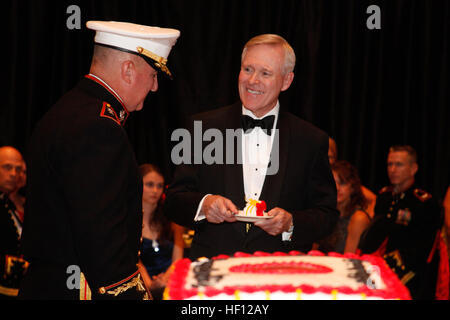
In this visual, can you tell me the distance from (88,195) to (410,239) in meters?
3.02

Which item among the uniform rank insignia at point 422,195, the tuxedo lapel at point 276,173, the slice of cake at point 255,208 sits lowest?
the uniform rank insignia at point 422,195

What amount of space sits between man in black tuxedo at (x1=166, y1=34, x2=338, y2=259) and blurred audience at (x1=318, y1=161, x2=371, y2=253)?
5.39 feet

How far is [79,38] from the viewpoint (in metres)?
5.62

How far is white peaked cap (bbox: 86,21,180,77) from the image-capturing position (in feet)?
6.91

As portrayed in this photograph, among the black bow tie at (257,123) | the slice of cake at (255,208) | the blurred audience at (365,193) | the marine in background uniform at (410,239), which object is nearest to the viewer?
the slice of cake at (255,208)

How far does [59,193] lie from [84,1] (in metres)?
4.03

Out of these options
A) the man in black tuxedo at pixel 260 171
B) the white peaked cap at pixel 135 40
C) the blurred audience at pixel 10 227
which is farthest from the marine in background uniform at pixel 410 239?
the blurred audience at pixel 10 227

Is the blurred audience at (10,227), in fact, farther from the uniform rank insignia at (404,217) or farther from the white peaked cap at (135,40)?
the uniform rank insignia at (404,217)

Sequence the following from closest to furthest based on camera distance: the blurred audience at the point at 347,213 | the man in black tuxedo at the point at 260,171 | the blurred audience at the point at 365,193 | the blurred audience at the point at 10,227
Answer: the man in black tuxedo at the point at 260,171 < the blurred audience at the point at 10,227 < the blurred audience at the point at 347,213 < the blurred audience at the point at 365,193

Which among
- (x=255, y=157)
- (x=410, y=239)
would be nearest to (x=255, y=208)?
(x=255, y=157)

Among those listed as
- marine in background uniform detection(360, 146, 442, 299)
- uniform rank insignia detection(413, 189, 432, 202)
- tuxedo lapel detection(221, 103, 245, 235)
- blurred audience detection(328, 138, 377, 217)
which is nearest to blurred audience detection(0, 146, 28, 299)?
tuxedo lapel detection(221, 103, 245, 235)

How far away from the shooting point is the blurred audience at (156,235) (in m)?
4.60

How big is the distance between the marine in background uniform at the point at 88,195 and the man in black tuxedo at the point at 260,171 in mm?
663

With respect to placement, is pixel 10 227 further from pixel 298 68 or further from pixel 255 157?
pixel 298 68
